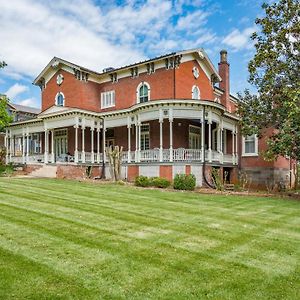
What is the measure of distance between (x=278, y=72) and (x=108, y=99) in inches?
590

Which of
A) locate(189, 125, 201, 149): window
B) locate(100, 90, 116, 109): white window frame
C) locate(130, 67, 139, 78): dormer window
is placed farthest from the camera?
locate(100, 90, 116, 109): white window frame

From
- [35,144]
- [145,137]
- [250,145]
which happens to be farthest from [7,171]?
[250,145]

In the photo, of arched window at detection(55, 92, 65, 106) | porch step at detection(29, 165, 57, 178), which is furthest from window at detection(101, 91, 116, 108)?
porch step at detection(29, 165, 57, 178)

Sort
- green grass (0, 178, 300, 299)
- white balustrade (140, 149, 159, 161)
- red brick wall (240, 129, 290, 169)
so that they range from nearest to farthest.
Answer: green grass (0, 178, 300, 299) → white balustrade (140, 149, 159, 161) → red brick wall (240, 129, 290, 169)

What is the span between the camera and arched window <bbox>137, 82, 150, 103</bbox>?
85.3 ft

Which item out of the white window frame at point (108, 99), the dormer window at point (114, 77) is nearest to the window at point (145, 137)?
the white window frame at point (108, 99)

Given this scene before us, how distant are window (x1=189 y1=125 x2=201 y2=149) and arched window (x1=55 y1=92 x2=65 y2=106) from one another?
11167 mm

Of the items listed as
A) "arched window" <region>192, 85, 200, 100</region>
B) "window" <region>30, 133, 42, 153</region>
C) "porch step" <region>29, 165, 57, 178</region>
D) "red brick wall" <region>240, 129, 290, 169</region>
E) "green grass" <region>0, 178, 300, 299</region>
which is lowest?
"green grass" <region>0, 178, 300, 299</region>

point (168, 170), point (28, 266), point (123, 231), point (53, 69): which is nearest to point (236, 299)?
point (28, 266)

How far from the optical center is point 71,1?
13.0 metres

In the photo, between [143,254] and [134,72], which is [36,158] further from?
[143,254]

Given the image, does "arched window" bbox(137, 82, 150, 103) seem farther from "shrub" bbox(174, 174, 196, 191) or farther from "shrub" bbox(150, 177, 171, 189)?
"shrub" bbox(174, 174, 196, 191)

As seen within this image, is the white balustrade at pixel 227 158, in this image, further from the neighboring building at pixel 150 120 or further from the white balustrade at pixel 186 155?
the white balustrade at pixel 186 155

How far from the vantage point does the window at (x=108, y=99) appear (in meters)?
28.1
